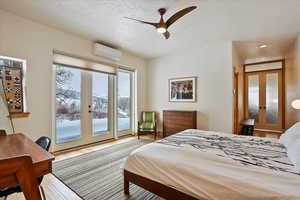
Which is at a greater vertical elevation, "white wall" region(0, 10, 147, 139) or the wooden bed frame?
"white wall" region(0, 10, 147, 139)

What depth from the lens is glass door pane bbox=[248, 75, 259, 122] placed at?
597cm

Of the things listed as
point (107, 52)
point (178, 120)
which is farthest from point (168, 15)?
point (178, 120)

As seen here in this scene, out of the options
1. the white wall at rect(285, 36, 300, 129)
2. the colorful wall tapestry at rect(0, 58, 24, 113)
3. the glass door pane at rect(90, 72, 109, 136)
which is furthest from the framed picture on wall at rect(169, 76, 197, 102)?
the colorful wall tapestry at rect(0, 58, 24, 113)

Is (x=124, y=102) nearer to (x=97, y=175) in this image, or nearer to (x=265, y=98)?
(x=97, y=175)

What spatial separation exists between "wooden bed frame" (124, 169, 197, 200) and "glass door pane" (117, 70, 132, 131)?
290 cm

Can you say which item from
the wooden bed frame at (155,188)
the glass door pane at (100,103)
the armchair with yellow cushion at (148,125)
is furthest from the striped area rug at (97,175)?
the armchair with yellow cushion at (148,125)

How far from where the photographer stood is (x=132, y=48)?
4.39 meters

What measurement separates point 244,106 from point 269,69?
1.66 m

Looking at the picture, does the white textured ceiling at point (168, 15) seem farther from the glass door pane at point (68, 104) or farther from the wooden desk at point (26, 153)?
the wooden desk at point (26, 153)

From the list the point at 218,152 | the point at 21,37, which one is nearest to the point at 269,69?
the point at 218,152

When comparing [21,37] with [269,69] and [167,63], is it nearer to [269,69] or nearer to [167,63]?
[167,63]

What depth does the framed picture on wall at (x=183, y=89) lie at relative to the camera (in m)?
4.48

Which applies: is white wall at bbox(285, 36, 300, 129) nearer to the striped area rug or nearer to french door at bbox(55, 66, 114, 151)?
the striped area rug

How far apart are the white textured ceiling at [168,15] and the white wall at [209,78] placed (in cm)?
51
